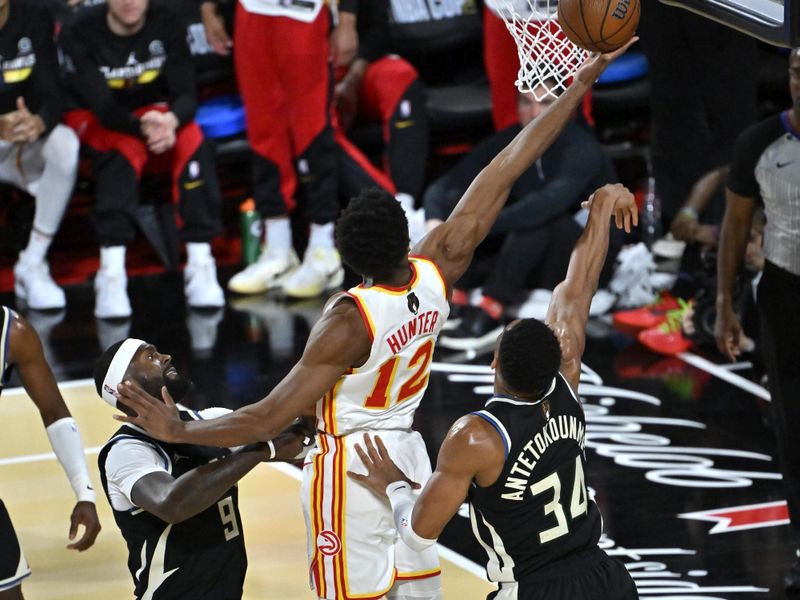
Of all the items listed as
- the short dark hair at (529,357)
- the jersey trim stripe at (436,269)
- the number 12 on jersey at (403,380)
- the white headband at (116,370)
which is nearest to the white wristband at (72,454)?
the white headband at (116,370)

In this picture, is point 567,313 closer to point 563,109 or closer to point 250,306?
point 563,109

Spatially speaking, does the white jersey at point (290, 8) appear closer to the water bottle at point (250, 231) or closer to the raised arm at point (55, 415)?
the water bottle at point (250, 231)

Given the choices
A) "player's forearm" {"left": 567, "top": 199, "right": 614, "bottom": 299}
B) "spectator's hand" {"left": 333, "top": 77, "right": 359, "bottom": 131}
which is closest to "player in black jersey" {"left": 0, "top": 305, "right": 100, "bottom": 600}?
"player's forearm" {"left": 567, "top": 199, "right": 614, "bottom": 299}

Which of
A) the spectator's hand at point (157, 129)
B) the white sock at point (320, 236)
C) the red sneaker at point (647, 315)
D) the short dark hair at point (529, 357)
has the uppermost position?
the short dark hair at point (529, 357)

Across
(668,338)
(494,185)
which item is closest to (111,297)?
(668,338)

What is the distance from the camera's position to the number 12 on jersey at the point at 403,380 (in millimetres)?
4266

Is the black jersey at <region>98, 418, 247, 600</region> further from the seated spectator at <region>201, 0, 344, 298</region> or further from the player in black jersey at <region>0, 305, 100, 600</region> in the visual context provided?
the seated spectator at <region>201, 0, 344, 298</region>

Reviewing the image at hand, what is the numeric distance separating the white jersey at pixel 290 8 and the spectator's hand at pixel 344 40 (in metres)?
0.57

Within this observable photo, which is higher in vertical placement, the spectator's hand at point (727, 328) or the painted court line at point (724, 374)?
the spectator's hand at point (727, 328)

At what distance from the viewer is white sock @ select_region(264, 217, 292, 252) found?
9.41 meters

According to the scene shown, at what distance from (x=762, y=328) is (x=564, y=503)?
2007 millimetres

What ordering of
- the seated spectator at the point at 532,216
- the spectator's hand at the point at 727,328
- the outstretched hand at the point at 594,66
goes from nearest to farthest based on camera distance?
1. the outstretched hand at the point at 594,66
2. the spectator's hand at the point at 727,328
3. the seated spectator at the point at 532,216

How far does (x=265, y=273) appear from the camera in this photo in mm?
9359

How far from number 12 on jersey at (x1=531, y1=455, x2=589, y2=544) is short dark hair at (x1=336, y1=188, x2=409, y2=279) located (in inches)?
30.5
